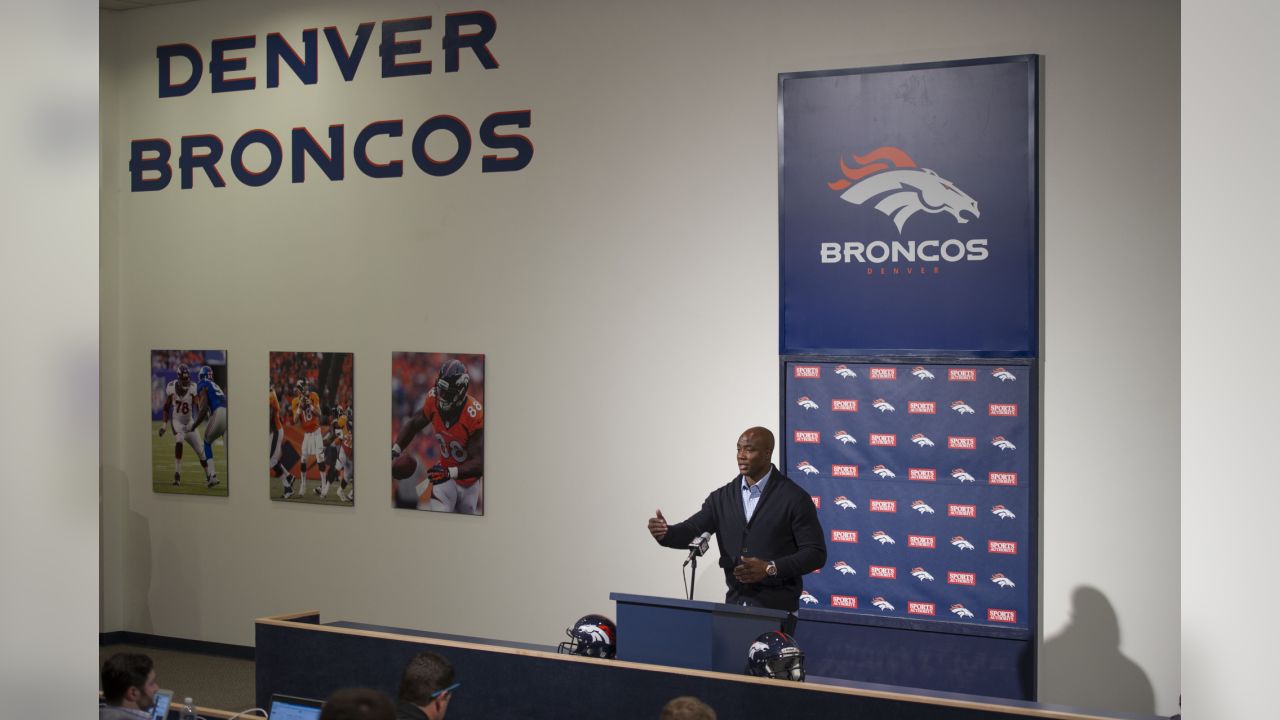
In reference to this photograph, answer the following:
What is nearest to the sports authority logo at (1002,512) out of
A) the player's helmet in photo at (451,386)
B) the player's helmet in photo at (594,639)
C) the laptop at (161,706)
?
the player's helmet in photo at (594,639)

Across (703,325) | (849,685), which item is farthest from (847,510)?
(849,685)

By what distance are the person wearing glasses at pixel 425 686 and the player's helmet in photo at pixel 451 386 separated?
397cm

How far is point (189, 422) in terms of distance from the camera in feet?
29.7

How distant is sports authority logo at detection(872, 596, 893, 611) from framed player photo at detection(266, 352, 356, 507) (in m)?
3.79

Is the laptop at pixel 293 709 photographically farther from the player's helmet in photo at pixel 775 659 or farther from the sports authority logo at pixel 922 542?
the sports authority logo at pixel 922 542

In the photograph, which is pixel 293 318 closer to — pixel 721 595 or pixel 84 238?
pixel 721 595

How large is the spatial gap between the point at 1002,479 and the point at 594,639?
8.72 ft

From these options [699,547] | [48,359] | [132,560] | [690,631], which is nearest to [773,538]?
[699,547]

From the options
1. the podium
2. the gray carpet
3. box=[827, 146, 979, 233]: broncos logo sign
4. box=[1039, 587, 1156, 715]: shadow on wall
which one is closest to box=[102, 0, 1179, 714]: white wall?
box=[1039, 587, 1156, 715]: shadow on wall

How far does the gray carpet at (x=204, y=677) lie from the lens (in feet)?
25.1

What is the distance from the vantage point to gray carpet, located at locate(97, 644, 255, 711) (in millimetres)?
7648

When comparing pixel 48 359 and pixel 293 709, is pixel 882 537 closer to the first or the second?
pixel 293 709

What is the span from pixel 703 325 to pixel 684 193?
0.83 metres

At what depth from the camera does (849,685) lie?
4.75m
